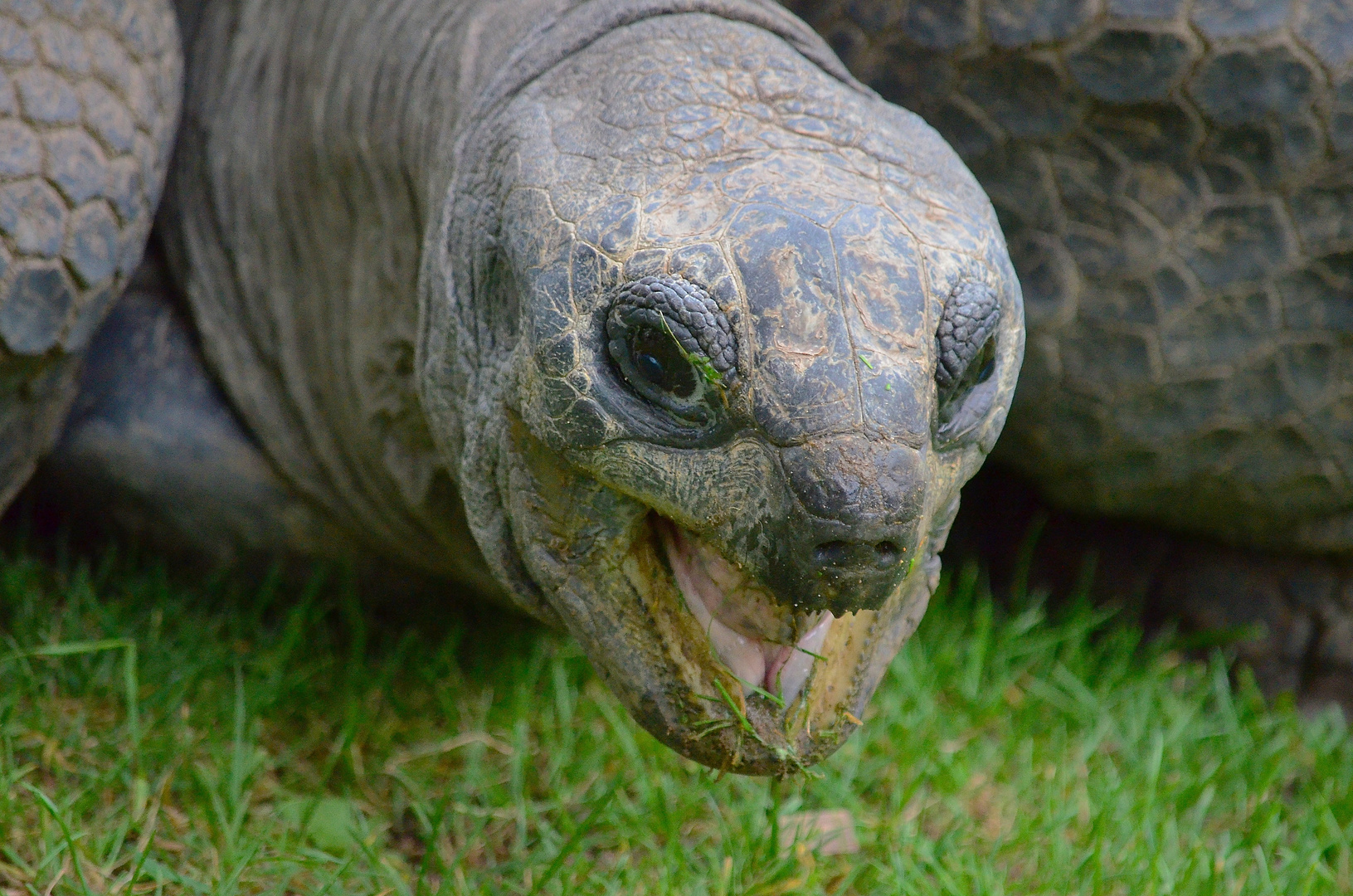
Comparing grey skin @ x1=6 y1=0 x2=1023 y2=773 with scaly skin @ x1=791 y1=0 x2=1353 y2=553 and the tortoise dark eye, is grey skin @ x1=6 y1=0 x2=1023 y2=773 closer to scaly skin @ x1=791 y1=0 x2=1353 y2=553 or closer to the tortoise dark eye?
the tortoise dark eye

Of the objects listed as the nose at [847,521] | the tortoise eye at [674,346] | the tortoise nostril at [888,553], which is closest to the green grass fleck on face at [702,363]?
the tortoise eye at [674,346]

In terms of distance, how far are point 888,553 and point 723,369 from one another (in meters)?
0.24

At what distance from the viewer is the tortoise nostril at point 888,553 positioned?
4.43ft

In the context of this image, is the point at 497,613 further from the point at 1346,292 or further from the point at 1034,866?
the point at 1346,292

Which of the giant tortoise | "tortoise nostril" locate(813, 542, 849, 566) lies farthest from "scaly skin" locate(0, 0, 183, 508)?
"tortoise nostril" locate(813, 542, 849, 566)

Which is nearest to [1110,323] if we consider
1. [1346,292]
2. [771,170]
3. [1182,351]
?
[1182,351]

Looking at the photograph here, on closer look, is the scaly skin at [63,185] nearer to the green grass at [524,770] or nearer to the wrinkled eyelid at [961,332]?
the green grass at [524,770]

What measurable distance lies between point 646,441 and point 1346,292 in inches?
60.4

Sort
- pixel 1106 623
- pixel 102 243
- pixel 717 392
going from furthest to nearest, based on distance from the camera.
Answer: pixel 1106 623 < pixel 102 243 < pixel 717 392

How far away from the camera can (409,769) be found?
218cm

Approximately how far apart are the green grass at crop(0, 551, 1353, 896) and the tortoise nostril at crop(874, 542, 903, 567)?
574 mm

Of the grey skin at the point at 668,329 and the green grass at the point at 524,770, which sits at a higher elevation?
the grey skin at the point at 668,329

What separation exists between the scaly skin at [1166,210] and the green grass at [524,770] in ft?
1.59

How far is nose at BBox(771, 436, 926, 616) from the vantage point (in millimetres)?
1312
